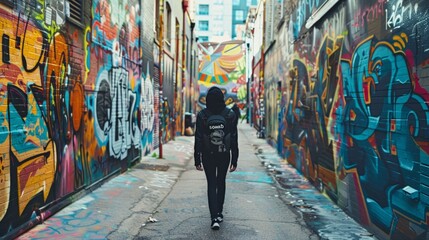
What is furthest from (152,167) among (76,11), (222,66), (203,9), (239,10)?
(239,10)

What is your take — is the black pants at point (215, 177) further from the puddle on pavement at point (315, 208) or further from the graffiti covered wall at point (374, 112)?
the graffiti covered wall at point (374, 112)

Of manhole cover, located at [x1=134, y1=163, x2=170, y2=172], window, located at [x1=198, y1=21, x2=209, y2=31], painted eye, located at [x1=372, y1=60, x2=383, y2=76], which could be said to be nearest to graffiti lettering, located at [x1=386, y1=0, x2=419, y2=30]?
painted eye, located at [x1=372, y1=60, x2=383, y2=76]

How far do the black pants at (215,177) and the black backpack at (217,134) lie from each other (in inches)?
4.4

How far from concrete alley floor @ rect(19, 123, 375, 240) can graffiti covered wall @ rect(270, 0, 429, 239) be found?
1.66 feet

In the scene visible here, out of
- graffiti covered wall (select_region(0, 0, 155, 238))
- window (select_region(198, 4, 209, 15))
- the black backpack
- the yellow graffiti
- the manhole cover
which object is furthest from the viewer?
window (select_region(198, 4, 209, 15))

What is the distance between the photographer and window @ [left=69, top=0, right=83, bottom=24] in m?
6.87

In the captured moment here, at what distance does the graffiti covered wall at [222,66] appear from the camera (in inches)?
2151

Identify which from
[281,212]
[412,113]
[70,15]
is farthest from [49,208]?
[412,113]

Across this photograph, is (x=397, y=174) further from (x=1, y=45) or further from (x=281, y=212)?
(x=1, y=45)

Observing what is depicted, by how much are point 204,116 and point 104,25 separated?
144 inches

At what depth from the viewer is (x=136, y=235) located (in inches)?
216

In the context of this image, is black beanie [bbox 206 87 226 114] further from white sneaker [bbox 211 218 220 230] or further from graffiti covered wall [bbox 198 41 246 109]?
graffiti covered wall [bbox 198 41 246 109]

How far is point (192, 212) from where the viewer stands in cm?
673

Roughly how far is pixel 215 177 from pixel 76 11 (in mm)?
3531
